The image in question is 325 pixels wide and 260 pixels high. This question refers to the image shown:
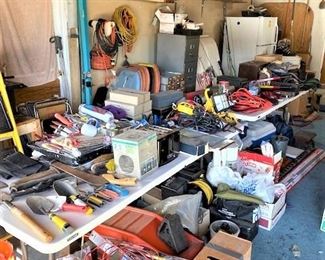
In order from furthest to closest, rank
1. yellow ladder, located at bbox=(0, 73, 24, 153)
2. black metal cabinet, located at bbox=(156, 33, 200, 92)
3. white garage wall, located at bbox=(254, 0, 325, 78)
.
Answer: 1. white garage wall, located at bbox=(254, 0, 325, 78)
2. black metal cabinet, located at bbox=(156, 33, 200, 92)
3. yellow ladder, located at bbox=(0, 73, 24, 153)

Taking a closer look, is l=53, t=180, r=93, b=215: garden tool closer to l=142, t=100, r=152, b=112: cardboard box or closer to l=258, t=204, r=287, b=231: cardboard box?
l=142, t=100, r=152, b=112: cardboard box

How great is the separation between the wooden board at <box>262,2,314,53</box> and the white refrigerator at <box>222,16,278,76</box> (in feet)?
2.76

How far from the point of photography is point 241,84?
3.24 meters

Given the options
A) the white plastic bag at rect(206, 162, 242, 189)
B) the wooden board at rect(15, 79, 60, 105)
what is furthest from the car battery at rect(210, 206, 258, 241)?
the wooden board at rect(15, 79, 60, 105)

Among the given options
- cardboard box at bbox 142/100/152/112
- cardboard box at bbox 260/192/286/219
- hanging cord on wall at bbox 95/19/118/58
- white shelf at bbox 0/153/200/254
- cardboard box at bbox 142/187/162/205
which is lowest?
cardboard box at bbox 260/192/286/219

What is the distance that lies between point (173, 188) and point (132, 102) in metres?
0.68

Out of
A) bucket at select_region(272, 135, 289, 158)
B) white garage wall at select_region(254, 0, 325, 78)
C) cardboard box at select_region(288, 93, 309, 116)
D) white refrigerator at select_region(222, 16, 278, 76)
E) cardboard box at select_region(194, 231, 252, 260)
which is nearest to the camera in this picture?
cardboard box at select_region(194, 231, 252, 260)

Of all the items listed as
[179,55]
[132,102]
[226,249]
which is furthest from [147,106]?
[179,55]

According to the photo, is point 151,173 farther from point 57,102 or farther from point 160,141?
point 57,102

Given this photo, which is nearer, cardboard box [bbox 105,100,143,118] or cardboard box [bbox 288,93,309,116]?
cardboard box [bbox 105,100,143,118]

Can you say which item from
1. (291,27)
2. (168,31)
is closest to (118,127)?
(168,31)

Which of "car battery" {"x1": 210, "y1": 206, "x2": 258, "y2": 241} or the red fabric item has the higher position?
the red fabric item

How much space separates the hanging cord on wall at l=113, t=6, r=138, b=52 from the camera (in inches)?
128

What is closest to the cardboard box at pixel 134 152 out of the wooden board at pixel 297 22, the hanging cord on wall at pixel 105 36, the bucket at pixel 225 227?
the bucket at pixel 225 227
